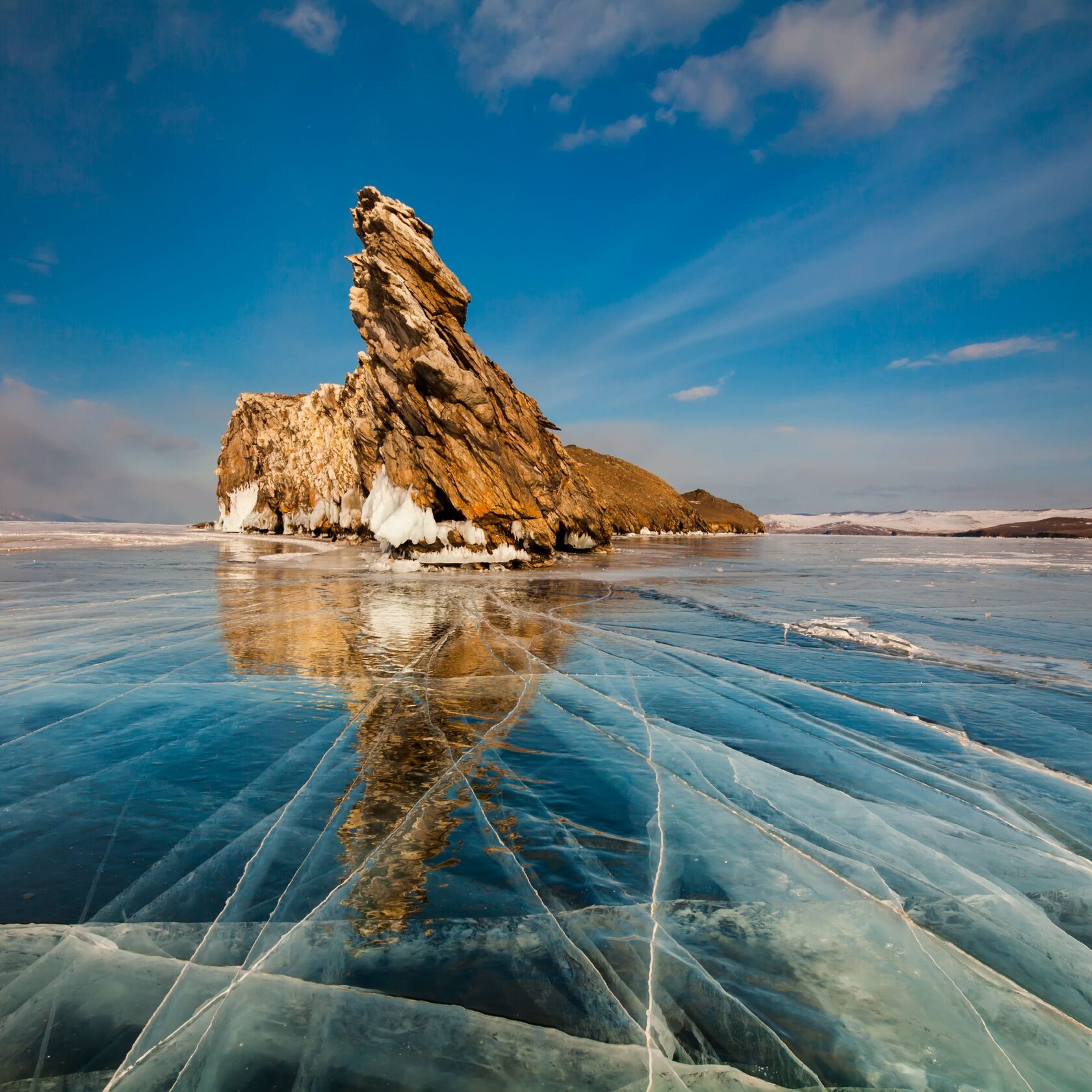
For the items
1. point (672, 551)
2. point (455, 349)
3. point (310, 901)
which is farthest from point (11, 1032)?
point (672, 551)

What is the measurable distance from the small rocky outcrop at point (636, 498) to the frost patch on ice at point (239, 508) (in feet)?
190

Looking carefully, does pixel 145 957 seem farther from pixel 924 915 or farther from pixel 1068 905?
pixel 1068 905

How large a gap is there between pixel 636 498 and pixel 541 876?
5023 inches

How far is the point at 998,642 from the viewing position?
11.8 meters

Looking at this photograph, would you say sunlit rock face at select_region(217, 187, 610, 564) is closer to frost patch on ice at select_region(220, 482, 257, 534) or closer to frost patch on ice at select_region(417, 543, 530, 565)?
frost patch on ice at select_region(417, 543, 530, 565)

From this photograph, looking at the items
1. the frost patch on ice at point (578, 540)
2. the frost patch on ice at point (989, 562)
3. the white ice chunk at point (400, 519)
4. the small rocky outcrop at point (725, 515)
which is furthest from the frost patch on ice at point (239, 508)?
the small rocky outcrop at point (725, 515)

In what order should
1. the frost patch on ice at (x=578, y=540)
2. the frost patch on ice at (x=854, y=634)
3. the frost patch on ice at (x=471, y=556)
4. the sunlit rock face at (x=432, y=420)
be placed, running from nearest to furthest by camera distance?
the frost patch on ice at (x=854, y=634), the frost patch on ice at (x=471, y=556), the sunlit rock face at (x=432, y=420), the frost patch on ice at (x=578, y=540)

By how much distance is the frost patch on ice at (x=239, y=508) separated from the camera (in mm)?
94938

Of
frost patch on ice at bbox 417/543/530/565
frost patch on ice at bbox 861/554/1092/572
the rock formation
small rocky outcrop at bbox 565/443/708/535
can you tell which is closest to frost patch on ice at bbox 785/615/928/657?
frost patch on ice at bbox 417/543/530/565

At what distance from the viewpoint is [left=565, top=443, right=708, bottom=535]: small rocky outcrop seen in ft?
380

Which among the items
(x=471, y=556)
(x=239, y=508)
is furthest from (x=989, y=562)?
(x=239, y=508)

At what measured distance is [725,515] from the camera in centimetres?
17712

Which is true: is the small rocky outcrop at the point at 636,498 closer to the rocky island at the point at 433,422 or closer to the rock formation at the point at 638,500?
the rock formation at the point at 638,500

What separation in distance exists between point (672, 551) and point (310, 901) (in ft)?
177
